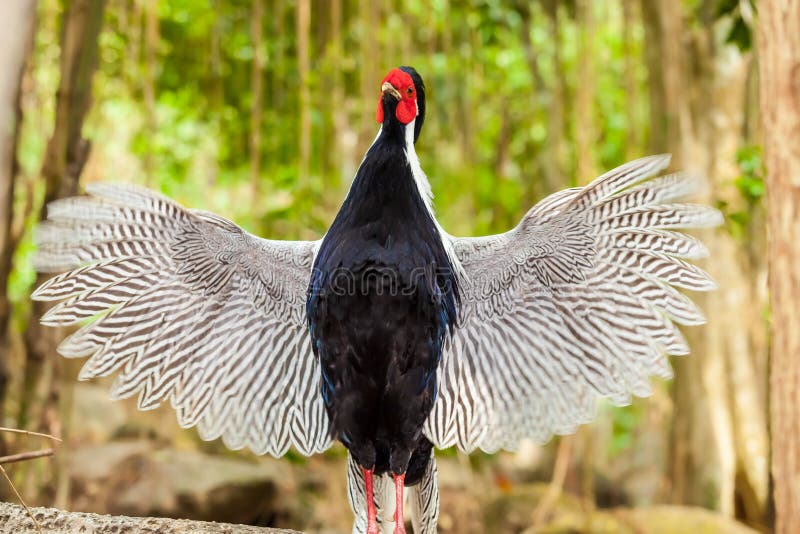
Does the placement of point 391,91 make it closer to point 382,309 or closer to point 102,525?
point 382,309

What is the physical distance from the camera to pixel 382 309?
3473mm

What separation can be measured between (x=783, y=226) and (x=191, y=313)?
2.23 m

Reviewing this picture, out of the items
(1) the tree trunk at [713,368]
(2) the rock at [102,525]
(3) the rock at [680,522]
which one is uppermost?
(1) the tree trunk at [713,368]

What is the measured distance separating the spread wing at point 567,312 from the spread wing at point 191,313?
64cm

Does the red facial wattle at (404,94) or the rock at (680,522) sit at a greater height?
the red facial wattle at (404,94)

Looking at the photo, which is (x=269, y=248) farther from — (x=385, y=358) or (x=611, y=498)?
(x=611, y=498)

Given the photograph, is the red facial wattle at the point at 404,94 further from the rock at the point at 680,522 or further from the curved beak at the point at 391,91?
the rock at the point at 680,522

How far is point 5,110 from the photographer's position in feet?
4.76

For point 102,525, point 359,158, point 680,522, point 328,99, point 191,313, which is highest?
point 328,99

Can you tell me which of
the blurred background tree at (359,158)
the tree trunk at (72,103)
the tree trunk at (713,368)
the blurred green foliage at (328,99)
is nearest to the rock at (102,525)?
the blurred background tree at (359,158)

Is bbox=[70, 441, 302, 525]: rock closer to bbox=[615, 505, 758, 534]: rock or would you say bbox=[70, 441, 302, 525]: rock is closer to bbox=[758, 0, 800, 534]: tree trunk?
bbox=[615, 505, 758, 534]: rock

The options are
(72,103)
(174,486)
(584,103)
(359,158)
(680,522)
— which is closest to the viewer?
(72,103)

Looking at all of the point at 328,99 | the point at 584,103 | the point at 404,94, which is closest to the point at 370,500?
the point at 404,94

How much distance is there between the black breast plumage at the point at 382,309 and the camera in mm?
3479
